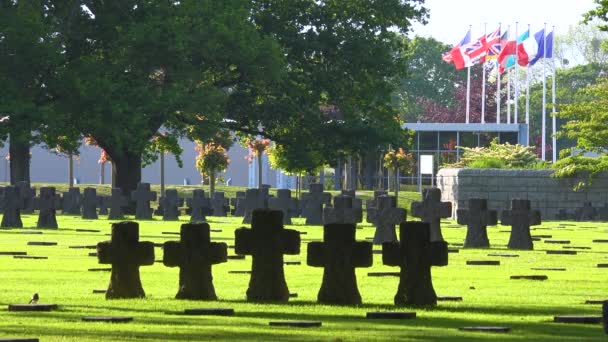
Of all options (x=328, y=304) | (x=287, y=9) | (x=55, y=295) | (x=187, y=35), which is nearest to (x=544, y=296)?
(x=328, y=304)

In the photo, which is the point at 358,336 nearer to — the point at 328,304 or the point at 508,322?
the point at 508,322

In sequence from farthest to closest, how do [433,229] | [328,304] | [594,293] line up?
[433,229]
[594,293]
[328,304]

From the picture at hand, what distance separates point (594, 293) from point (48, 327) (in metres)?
8.42

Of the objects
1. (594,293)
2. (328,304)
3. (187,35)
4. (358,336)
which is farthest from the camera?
(187,35)

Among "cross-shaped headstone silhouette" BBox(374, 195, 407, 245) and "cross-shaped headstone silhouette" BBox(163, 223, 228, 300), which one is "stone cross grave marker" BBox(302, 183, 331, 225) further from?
"cross-shaped headstone silhouette" BBox(163, 223, 228, 300)

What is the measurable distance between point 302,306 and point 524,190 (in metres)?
56.9

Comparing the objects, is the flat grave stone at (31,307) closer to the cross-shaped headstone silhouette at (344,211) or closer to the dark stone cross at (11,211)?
the cross-shaped headstone silhouette at (344,211)

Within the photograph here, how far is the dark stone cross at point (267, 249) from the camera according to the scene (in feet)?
60.6

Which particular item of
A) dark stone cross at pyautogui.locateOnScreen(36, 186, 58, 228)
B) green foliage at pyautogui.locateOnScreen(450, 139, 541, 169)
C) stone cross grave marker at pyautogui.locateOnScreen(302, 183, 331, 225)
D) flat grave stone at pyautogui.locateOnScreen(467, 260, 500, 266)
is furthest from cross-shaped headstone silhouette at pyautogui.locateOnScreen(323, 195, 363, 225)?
green foliage at pyautogui.locateOnScreen(450, 139, 541, 169)

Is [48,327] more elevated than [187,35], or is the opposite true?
[187,35]

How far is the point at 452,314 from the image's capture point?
17.1m

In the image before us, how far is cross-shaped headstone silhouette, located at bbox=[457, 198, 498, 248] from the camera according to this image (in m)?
38.5

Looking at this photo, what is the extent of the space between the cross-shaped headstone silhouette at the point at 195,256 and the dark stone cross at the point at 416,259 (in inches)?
69.5

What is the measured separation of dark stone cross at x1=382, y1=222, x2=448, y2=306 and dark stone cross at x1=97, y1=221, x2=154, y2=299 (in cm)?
255
